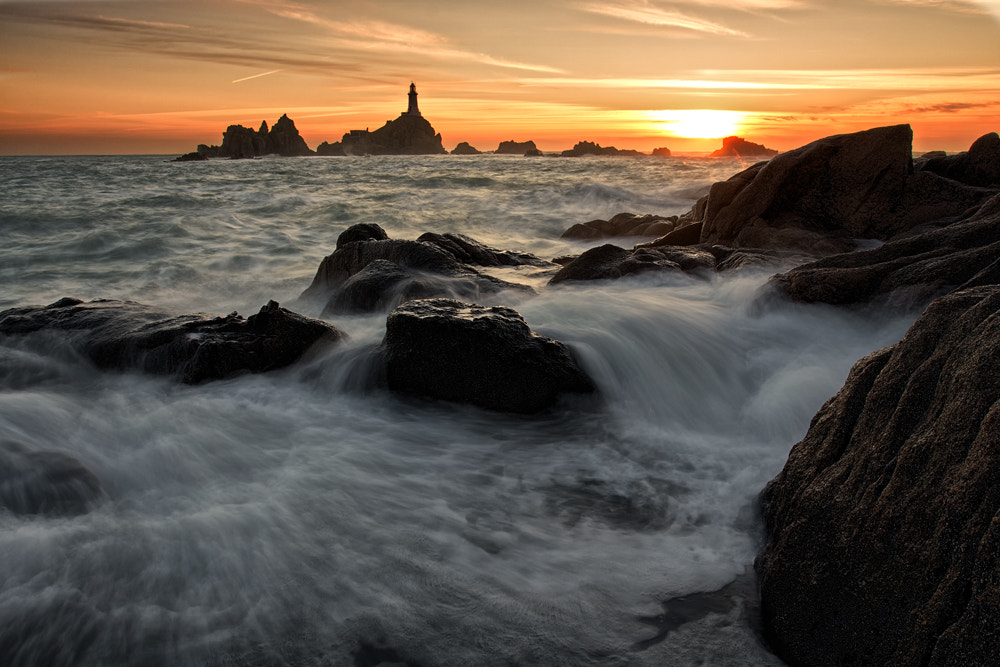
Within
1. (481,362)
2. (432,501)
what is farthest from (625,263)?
(432,501)

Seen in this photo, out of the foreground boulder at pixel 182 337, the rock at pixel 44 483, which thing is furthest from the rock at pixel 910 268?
the rock at pixel 44 483

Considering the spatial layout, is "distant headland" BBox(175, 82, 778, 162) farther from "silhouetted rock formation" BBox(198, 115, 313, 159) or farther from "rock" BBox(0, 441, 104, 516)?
"rock" BBox(0, 441, 104, 516)

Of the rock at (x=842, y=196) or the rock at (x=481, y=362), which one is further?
the rock at (x=842, y=196)

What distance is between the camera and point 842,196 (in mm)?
9055

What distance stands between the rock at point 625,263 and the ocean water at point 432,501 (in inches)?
13.1

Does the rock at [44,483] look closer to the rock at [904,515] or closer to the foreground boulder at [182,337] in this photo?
the foreground boulder at [182,337]

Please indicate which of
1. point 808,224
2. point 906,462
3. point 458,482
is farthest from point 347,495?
point 808,224

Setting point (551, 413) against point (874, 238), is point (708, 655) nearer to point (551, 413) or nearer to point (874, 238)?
point (551, 413)

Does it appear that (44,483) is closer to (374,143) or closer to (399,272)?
(399,272)

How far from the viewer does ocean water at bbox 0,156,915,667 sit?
2646 mm

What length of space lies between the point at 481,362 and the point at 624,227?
11.7m

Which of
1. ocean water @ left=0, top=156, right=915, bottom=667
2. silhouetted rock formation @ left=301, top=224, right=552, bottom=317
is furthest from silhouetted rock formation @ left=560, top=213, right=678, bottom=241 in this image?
ocean water @ left=0, top=156, right=915, bottom=667

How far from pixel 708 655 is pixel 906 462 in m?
1.09

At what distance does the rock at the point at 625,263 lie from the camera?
780 centimetres
